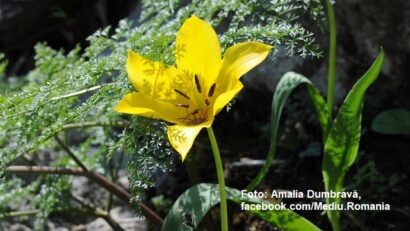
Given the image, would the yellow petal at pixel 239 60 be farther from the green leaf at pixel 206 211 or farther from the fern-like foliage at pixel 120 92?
the green leaf at pixel 206 211

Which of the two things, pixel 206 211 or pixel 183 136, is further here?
pixel 206 211

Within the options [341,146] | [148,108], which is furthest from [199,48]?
[341,146]

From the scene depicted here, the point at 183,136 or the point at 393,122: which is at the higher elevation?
the point at 183,136

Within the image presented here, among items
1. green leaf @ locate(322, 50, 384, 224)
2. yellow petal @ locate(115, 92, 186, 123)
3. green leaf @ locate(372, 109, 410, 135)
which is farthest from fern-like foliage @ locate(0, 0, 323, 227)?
green leaf @ locate(372, 109, 410, 135)

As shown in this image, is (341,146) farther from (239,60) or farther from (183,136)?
(183,136)

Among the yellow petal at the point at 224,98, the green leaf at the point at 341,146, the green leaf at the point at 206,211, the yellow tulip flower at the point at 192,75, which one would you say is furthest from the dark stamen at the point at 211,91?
the green leaf at the point at 341,146

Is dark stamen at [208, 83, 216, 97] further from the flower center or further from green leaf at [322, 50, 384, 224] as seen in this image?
green leaf at [322, 50, 384, 224]
